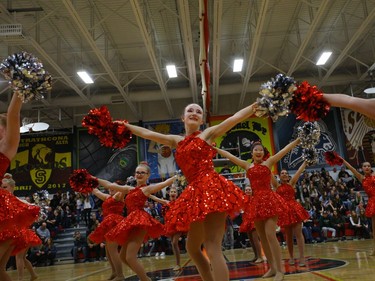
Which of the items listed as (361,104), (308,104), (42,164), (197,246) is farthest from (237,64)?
(361,104)

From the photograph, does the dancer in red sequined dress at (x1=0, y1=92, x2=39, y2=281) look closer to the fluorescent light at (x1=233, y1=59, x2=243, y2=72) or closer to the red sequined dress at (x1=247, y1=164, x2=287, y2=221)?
the red sequined dress at (x1=247, y1=164, x2=287, y2=221)

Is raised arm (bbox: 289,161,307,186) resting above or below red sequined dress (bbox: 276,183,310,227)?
above

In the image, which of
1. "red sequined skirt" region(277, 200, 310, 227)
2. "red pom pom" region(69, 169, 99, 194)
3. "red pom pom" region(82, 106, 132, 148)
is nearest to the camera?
"red pom pom" region(82, 106, 132, 148)

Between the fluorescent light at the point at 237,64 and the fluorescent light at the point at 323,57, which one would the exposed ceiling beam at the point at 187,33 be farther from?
the fluorescent light at the point at 323,57

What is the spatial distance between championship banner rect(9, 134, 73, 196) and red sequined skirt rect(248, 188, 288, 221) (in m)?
14.2

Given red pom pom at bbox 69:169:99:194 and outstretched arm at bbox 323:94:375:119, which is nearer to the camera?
outstretched arm at bbox 323:94:375:119

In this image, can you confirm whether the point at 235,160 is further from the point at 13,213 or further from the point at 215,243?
the point at 13,213

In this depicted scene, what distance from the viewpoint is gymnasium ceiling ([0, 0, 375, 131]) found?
10867mm

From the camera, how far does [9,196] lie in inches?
111

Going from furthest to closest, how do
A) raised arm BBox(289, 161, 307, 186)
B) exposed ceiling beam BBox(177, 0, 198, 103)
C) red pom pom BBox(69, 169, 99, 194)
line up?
1. exposed ceiling beam BBox(177, 0, 198, 103)
2. raised arm BBox(289, 161, 307, 186)
3. red pom pom BBox(69, 169, 99, 194)

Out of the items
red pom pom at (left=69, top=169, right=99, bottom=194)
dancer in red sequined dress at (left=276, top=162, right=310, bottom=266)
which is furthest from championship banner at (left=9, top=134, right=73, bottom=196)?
dancer in red sequined dress at (left=276, top=162, right=310, bottom=266)

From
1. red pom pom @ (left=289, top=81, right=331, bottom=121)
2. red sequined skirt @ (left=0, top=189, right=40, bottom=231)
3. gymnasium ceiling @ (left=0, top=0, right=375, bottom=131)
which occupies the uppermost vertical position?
gymnasium ceiling @ (left=0, top=0, right=375, bottom=131)

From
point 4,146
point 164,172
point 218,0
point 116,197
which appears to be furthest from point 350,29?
point 4,146

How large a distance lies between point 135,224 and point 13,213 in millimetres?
1939
